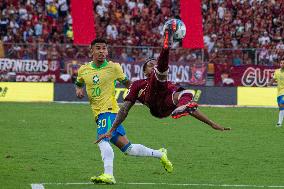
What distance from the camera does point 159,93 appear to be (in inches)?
437

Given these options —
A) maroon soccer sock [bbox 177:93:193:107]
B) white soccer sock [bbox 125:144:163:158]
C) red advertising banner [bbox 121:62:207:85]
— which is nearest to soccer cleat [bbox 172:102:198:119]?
maroon soccer sock [bbox 177:93:193:107]

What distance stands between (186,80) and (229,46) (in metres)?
3.23

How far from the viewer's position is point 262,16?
39.2 metres

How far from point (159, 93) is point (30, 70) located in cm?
2381

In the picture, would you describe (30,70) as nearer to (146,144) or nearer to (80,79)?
(146,144)

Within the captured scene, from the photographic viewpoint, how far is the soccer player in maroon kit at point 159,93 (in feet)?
35.0

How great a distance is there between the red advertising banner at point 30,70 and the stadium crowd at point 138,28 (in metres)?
0.26

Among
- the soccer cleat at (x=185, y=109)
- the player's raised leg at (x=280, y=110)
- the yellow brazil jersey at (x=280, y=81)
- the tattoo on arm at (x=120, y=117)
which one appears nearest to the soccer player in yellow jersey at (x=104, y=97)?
the tattoo on arm at (x=120, y=117)

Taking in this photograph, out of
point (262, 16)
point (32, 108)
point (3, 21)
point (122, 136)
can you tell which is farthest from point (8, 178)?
point (262, 16)

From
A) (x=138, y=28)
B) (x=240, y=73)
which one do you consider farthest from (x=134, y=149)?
(x=138, y=28)

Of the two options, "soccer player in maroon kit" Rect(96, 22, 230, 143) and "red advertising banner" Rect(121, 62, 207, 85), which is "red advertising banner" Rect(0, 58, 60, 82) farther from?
"soccer player in maroon kit" Rect(96, 22, 230, 143)

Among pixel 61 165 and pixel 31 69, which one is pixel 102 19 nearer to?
pixel 31 69

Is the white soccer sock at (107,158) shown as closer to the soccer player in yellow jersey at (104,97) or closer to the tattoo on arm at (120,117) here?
the soccer player in yellow jersey at (104,97)

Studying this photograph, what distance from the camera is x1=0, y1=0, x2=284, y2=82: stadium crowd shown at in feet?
114
